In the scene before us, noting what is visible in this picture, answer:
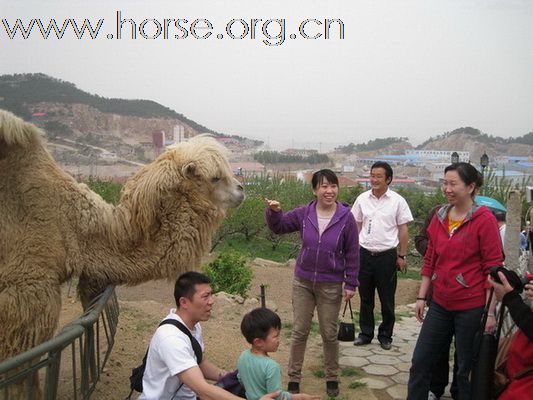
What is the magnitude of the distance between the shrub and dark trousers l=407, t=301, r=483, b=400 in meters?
4.98

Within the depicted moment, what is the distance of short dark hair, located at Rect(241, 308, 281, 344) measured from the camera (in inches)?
119

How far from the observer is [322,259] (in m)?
4.39

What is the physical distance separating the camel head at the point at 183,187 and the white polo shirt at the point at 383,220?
2.17 metres

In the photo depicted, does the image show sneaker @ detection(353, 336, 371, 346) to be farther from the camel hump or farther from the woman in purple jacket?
the camel hump

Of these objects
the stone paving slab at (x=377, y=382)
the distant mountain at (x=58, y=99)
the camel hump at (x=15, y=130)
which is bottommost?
the stone paving slab at (x=377, y=382)

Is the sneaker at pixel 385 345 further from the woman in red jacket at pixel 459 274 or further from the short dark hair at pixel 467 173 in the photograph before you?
the short dark hair at pixel 467 173

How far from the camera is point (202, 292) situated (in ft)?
9.75

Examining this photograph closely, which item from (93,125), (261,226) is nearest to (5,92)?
(93,125)

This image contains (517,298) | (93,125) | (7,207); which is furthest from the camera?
(93,125)

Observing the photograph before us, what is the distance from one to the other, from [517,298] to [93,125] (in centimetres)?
4443

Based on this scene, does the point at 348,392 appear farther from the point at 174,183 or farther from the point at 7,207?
the point at 7,207

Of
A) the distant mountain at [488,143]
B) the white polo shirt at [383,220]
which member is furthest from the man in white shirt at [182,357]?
the distant mountain at [488,143]

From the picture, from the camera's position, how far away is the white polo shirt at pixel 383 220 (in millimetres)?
5836

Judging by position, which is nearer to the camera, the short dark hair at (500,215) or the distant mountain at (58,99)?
the short dark hair at (500,215)
